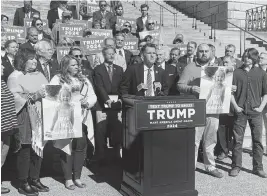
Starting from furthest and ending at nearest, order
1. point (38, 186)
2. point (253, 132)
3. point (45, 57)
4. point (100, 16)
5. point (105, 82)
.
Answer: point (100, 16), point (105, 82), point (253, 132), point (45, 57), point (38, 186)

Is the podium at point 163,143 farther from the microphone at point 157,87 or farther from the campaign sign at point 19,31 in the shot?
the campaign sign at point 19,31

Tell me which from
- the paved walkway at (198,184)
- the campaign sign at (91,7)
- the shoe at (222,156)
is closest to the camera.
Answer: the paved walkway at (198,184)

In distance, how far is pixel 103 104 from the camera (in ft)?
21.5

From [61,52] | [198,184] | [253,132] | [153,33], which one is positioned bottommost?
[198,184]

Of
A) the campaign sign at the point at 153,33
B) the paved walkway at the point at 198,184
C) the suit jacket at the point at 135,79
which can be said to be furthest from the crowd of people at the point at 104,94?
the campaign sign at the point at 153,33

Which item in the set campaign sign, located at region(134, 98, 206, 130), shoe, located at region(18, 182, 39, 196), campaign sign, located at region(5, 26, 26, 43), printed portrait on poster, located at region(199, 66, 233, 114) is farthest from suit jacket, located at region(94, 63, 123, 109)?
campaign sign, located at region(5, 26, 26, 43)

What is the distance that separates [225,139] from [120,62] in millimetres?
2646

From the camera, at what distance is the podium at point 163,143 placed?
4633 millimetres

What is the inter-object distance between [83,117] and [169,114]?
152 centimetres

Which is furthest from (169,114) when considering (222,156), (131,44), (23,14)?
(23,14)

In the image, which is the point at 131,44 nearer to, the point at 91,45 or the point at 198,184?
the point at 91,45

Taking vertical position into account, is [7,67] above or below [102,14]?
below

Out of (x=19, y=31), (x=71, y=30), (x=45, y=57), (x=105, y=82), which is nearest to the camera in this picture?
(x=45, y=57)

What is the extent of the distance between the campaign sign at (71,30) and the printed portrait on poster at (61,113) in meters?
5.03
